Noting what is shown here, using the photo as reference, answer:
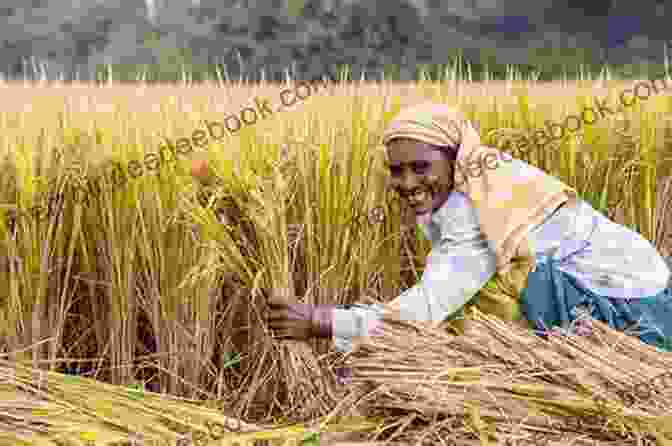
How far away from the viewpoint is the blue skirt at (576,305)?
7.15 ft

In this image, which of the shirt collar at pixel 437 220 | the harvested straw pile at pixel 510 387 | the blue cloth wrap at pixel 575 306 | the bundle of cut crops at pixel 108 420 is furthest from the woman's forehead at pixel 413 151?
the bundle of cut crops at pixel 108 420

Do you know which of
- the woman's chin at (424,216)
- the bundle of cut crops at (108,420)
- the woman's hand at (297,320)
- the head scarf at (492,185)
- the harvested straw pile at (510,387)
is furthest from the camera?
the woman's chin at (424,216)

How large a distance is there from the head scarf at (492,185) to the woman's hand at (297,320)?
0.45 m

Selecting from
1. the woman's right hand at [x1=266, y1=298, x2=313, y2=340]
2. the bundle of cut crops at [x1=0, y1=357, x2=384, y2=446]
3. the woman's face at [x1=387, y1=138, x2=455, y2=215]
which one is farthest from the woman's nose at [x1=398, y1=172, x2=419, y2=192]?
the bundle of cut crops at [x1=0, y1=357, x2=384, y2=446]

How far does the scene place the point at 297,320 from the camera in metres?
2.05

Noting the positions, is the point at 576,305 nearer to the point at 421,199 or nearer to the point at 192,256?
the point at 421,199

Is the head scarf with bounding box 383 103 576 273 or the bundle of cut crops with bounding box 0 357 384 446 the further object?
the head scarf with bounding box 383 103 576 273

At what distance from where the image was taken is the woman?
2.15 metres

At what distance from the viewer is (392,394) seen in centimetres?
178

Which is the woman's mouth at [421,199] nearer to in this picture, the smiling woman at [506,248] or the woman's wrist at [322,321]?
the smiling woman at [506,248]

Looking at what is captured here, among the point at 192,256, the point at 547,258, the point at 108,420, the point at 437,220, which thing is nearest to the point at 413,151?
the point at 437,220

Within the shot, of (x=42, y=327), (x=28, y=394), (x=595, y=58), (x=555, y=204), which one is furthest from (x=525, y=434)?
(x=595, y=58)

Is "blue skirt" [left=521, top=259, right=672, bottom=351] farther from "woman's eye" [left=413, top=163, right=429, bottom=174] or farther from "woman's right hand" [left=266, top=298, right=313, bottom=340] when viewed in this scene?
"woman's right hand" [left=266, top=298, right=313, bottom=340]

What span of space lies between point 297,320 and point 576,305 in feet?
2.29
